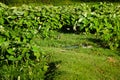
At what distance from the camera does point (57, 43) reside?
36.9 feet

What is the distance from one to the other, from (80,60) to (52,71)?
966 mm

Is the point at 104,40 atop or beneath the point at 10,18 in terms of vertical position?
beneath

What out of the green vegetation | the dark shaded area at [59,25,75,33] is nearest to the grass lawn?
the green vegetation

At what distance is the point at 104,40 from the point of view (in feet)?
35.3

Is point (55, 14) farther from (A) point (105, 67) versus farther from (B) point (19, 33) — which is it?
(A) point (105, 67)

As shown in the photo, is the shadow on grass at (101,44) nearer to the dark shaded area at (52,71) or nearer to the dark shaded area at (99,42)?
the dark shaded area at (99,42)

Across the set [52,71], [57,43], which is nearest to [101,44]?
[57,43]

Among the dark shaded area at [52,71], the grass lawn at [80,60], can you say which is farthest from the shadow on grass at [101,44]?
the dark shaded area at [52,71]

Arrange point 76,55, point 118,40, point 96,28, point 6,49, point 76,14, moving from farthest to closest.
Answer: point 76,14 → point 96,28 → point 118,40 → point 76,55 → point 6,49

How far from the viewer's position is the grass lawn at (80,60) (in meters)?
7.94

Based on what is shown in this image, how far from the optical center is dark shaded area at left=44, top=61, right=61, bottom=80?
7.86 m

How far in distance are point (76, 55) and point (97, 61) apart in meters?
0.65

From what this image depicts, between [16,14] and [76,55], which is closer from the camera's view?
[76,55]

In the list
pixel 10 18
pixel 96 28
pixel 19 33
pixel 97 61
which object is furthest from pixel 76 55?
pixel 10 18
